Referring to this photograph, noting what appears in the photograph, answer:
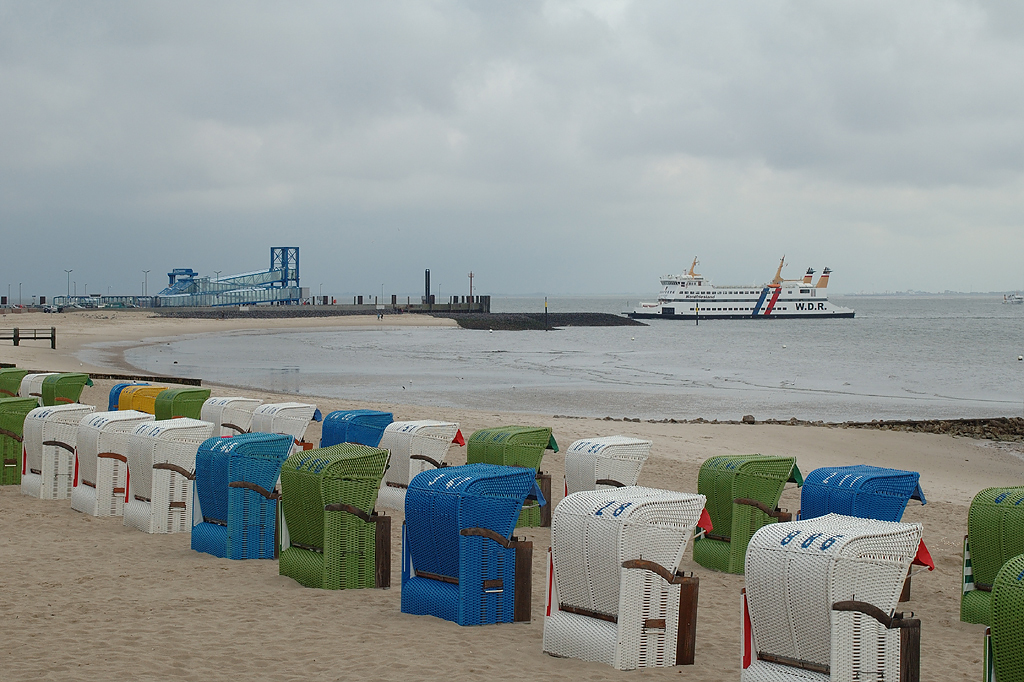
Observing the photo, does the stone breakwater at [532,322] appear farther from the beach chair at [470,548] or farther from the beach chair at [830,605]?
the beach chair at [830,605]

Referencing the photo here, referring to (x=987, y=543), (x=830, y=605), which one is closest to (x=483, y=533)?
(x=830, y=605)

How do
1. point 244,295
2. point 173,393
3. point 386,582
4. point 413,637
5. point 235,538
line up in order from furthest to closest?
point 244,295 < point 173,393 < point 235,538 < point 386,582 < point 413,637

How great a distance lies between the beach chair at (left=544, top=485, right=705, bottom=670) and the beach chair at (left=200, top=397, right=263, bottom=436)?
6.87 metres

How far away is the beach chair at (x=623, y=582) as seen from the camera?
17.3 feet

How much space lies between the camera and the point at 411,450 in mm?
9672

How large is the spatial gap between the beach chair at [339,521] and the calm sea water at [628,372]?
1822 centimetres

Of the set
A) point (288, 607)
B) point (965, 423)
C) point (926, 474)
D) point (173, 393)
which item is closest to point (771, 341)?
point (965, 423)

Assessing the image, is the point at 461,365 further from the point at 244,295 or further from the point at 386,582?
the point at 244,295

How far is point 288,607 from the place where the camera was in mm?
Answer: 6434

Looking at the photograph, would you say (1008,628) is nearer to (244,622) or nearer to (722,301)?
(244,622)

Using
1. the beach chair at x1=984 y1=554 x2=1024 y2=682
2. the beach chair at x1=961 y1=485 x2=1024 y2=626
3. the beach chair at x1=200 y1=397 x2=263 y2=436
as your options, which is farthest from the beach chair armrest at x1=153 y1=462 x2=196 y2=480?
the beach chair at x1=984 y1=554 x2=1024 y2=682

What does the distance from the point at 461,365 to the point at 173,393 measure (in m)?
31.5

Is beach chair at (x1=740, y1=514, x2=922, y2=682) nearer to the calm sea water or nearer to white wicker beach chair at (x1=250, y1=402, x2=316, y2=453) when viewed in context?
white wicker beach chair at (x1=250, y1=402, x2=316, y2=453)

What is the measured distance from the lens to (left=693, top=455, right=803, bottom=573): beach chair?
312 inches
